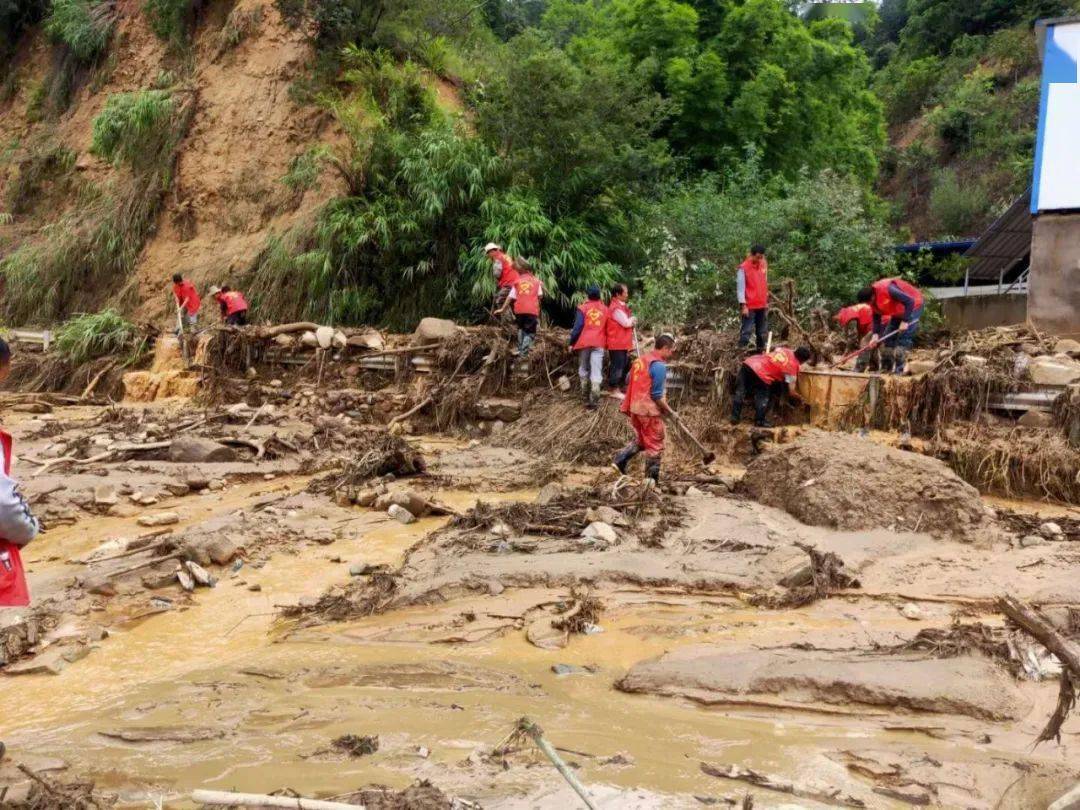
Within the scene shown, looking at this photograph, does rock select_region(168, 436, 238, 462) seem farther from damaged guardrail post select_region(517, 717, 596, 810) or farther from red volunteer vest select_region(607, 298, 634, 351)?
damaged guardrail post select_region(517, 717, 596, 810)

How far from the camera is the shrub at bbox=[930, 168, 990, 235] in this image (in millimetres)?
27667

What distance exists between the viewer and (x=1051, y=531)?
23.7 feet

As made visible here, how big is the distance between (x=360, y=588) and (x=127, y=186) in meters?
15.6

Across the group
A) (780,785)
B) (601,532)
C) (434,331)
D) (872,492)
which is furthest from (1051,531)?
(434,331)

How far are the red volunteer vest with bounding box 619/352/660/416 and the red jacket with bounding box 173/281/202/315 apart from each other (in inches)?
357

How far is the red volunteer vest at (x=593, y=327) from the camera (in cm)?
1086

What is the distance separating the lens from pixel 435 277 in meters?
15.2

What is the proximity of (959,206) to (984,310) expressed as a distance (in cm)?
1152

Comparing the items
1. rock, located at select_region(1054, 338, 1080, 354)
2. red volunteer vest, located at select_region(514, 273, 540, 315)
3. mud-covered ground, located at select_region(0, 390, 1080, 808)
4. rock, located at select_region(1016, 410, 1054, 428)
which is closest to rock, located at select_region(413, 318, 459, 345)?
red volunteer vest, located at select_region(514, 273, 540, 315)

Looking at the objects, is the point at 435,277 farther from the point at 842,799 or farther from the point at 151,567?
the point at 842,799

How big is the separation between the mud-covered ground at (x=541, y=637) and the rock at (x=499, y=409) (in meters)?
2.57

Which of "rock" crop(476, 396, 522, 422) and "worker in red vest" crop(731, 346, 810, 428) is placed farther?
"rock" crop(476, 396, 522, 422)

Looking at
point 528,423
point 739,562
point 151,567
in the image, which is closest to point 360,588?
point 151,567

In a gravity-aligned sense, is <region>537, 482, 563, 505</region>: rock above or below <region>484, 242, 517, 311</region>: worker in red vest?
below
